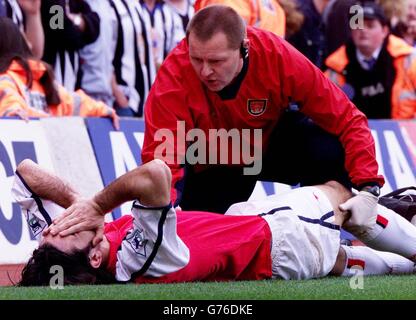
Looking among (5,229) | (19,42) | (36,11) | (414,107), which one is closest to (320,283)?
(5,229)

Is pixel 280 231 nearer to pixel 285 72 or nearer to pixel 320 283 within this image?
pixel 320 283

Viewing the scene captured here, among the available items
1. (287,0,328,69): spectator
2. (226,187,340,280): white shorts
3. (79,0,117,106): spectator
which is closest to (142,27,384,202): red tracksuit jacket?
(226,187,340,280): white shorts

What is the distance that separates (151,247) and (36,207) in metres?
0.78

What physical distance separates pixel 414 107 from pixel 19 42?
530 centimetres

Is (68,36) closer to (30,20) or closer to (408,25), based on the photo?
(30,20)

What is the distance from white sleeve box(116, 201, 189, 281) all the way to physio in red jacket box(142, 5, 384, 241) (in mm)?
642

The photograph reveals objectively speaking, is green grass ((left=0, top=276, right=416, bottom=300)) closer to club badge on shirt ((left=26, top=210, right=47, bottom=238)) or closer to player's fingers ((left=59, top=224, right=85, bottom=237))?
player's fingers ((left=59, top=224, right=85, bottom=237))

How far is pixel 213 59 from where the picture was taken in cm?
706

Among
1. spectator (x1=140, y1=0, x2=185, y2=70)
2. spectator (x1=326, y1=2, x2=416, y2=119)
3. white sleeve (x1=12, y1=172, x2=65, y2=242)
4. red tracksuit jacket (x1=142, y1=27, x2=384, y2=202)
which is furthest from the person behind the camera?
spectator (x1=326, y1=2, x2=416, y2=119)

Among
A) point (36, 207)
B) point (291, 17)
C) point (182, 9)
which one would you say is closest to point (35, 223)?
point (36, 207)

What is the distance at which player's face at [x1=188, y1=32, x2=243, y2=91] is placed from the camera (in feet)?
23.0

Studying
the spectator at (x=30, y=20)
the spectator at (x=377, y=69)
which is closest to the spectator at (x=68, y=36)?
the spectator at (x=30, y=20)

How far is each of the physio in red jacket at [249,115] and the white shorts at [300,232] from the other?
22 cm

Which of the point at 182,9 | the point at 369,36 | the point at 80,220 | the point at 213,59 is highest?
the point at 213,59
